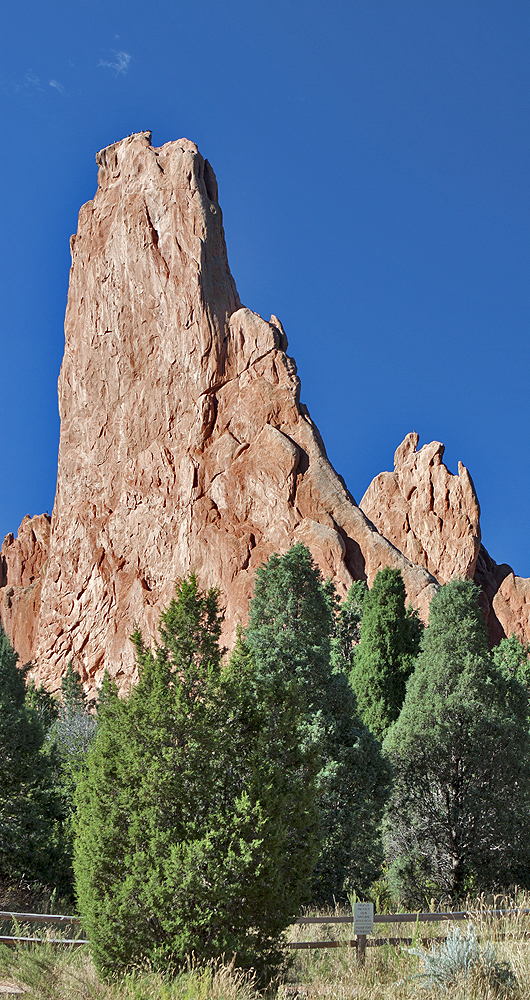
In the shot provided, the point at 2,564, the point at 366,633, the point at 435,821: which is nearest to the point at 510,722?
the point at 435,821

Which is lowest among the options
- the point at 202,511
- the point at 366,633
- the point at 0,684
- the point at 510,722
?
the point at 510,722

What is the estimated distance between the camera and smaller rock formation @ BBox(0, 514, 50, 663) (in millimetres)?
69438

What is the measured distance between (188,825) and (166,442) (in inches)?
1984

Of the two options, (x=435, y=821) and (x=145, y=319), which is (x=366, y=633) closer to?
(x=435, y=821)

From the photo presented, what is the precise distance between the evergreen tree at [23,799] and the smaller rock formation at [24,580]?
50352 millimetres

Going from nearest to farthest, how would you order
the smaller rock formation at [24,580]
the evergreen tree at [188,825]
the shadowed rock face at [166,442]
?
1. the evergreen tree at [188,825]
2. the shadowed rock face at [166,442]
3. the smaller rock formation at [24,580]

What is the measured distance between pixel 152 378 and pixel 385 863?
46.1 m

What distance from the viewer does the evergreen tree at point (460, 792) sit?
56.6 feet

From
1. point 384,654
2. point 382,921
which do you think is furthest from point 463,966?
point 384,654

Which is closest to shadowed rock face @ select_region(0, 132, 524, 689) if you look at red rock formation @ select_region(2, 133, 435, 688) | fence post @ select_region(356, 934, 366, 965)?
red rock formation @ select_region(2, 133, 435, 688)

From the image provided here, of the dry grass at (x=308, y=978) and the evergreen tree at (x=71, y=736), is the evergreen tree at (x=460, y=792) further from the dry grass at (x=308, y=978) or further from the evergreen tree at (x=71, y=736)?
the dry grass at (x=308, y=978)

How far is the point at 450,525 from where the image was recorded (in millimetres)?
70250

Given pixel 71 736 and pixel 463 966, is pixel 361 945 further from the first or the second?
pixel 71 736

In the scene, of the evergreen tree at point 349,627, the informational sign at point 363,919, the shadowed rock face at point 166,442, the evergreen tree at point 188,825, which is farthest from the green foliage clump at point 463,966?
the shadowed rock face at point 166,442
